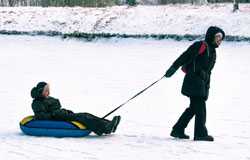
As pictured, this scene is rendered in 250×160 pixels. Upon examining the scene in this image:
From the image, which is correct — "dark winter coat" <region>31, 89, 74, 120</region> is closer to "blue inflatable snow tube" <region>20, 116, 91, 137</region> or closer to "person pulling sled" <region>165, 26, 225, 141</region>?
"blue inflatable snow tube" <region>20, 116, 91, 137</region>

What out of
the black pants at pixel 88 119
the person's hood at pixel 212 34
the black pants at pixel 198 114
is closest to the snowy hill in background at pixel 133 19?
the black pants at pixel 198 114

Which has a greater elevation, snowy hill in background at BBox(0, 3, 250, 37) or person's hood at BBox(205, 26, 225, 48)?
person's hood at BBox(205, 26, 225, 48)

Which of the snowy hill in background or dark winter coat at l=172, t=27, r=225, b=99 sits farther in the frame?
the snowy hill in background

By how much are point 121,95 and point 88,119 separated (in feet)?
17.7

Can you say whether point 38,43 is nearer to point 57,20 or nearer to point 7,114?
point 57,20

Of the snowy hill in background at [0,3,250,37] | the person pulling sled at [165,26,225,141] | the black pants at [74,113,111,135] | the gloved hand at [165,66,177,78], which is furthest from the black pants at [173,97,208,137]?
the snowy hill in background at [0,3,250,37]

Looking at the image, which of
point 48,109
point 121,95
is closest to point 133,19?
point 121,95

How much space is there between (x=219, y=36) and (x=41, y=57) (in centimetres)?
1475

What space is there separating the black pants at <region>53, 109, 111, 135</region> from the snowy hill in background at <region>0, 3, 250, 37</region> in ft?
54.2

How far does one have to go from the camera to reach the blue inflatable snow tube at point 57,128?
829 centimetres

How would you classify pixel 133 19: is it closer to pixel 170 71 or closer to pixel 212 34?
pixel 212 34

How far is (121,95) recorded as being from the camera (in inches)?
536

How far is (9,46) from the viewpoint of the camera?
25.8 meters

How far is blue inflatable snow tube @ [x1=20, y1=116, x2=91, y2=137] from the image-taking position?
27.2 ft
